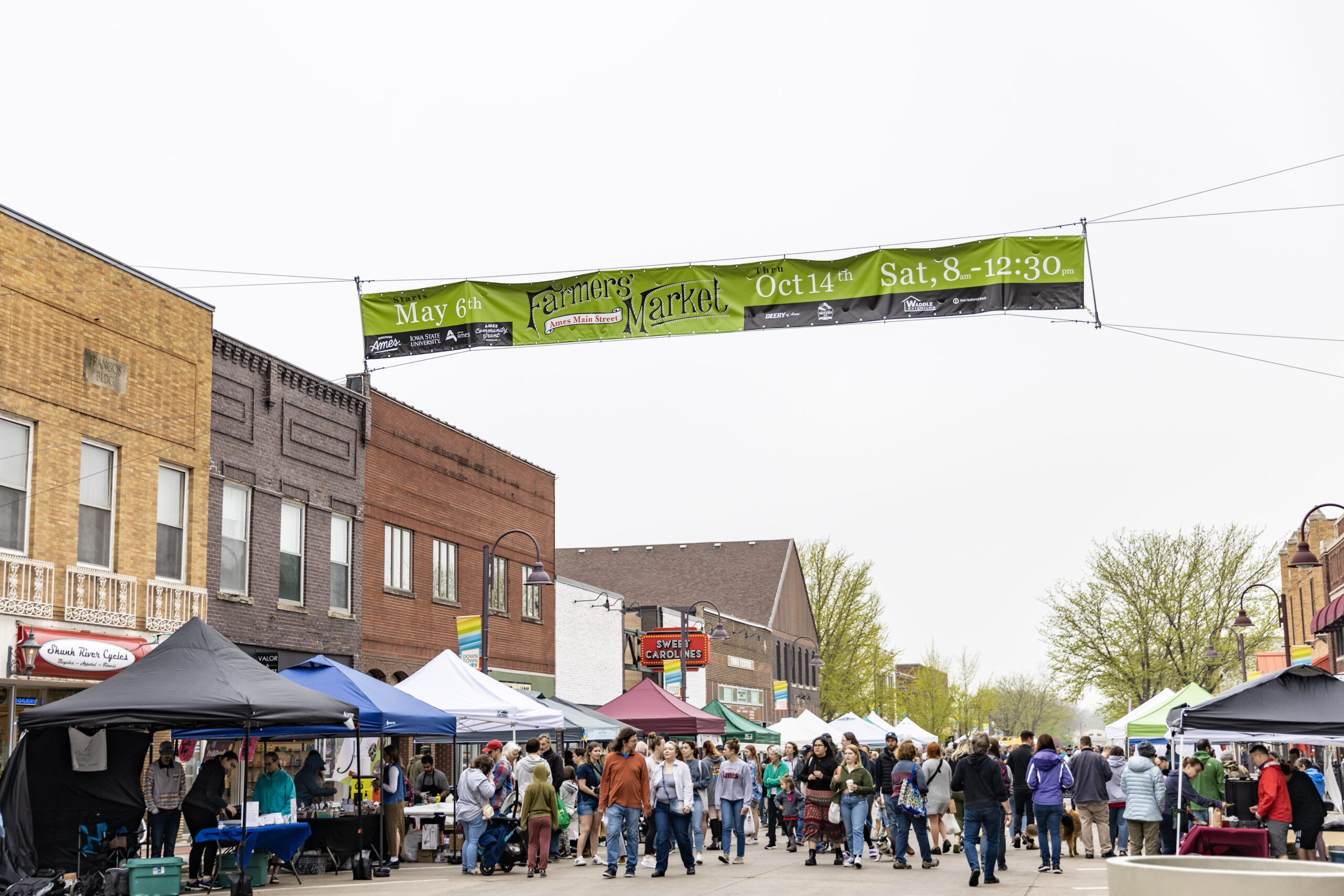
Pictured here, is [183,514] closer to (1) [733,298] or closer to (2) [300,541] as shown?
(2) [300,541]

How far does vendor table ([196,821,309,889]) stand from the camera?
1653cm

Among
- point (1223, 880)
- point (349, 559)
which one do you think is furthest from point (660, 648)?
point (1223, 880)

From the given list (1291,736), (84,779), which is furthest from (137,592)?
(1291,736)

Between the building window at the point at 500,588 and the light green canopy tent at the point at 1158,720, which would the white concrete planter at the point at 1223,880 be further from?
the building window at the point at 500,588

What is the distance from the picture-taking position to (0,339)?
1981 cm

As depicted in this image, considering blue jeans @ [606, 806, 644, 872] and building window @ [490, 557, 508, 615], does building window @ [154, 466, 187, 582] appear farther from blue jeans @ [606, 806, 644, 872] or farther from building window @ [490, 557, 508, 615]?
building window @ [490, 557, 508, 615]

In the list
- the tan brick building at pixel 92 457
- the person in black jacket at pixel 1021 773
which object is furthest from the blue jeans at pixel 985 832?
the tan brick building at pixel 92 457

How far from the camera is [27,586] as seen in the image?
19.8 metres

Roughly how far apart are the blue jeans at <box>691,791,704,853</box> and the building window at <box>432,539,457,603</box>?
39.6 ft

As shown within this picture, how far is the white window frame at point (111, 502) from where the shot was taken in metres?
21.3

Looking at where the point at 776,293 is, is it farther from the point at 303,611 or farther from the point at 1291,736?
the point at 303,611

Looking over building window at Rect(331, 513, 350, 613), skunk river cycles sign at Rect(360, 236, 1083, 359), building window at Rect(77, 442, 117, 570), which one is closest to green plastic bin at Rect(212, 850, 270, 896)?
building window at Rect(77, 442, 117, 570)

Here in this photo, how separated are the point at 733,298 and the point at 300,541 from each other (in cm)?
1246

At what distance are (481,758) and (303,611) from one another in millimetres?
8199
